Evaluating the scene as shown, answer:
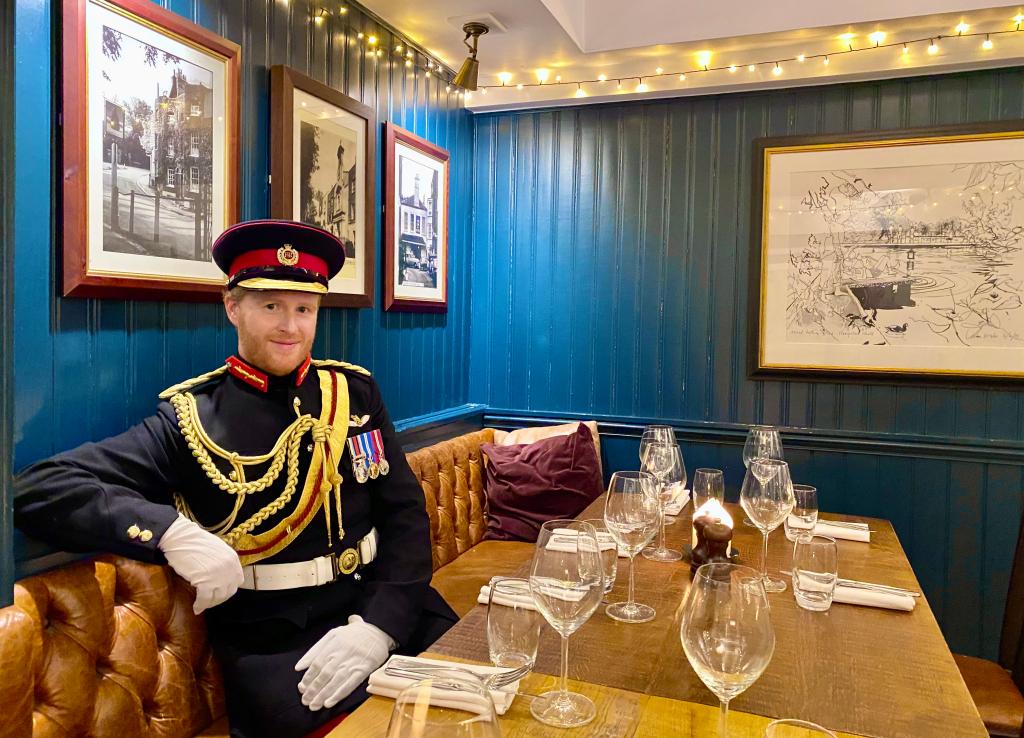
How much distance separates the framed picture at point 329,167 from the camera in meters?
2.46

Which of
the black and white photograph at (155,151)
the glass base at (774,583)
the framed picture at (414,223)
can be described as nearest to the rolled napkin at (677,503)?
the glass base at (774,583)

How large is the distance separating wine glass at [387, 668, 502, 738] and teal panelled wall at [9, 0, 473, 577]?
4.09 feet

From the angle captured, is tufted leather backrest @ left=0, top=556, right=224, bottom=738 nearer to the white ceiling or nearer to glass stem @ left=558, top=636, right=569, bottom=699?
glass stem @ left=558, top=636, right=569, bottom=699

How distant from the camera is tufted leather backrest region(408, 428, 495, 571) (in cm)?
297

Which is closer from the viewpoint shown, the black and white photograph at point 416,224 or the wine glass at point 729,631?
the wine glass at point 729,631

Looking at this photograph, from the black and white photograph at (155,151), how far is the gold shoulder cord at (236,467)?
482 millimetres

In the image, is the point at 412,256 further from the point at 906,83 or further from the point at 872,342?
the point at 906,83

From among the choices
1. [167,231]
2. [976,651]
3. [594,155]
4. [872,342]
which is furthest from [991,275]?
[167,231]

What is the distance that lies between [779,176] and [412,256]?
180cm

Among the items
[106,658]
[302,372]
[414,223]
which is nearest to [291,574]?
[106,658]

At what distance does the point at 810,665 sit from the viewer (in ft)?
4.33

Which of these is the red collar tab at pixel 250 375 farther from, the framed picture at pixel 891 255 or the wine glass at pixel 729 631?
the framed picture at pixel 891 255

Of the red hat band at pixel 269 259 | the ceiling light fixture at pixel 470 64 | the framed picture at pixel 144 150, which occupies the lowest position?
the red hat band at pixel 269 259

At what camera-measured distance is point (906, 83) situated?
Result: 333 cm
